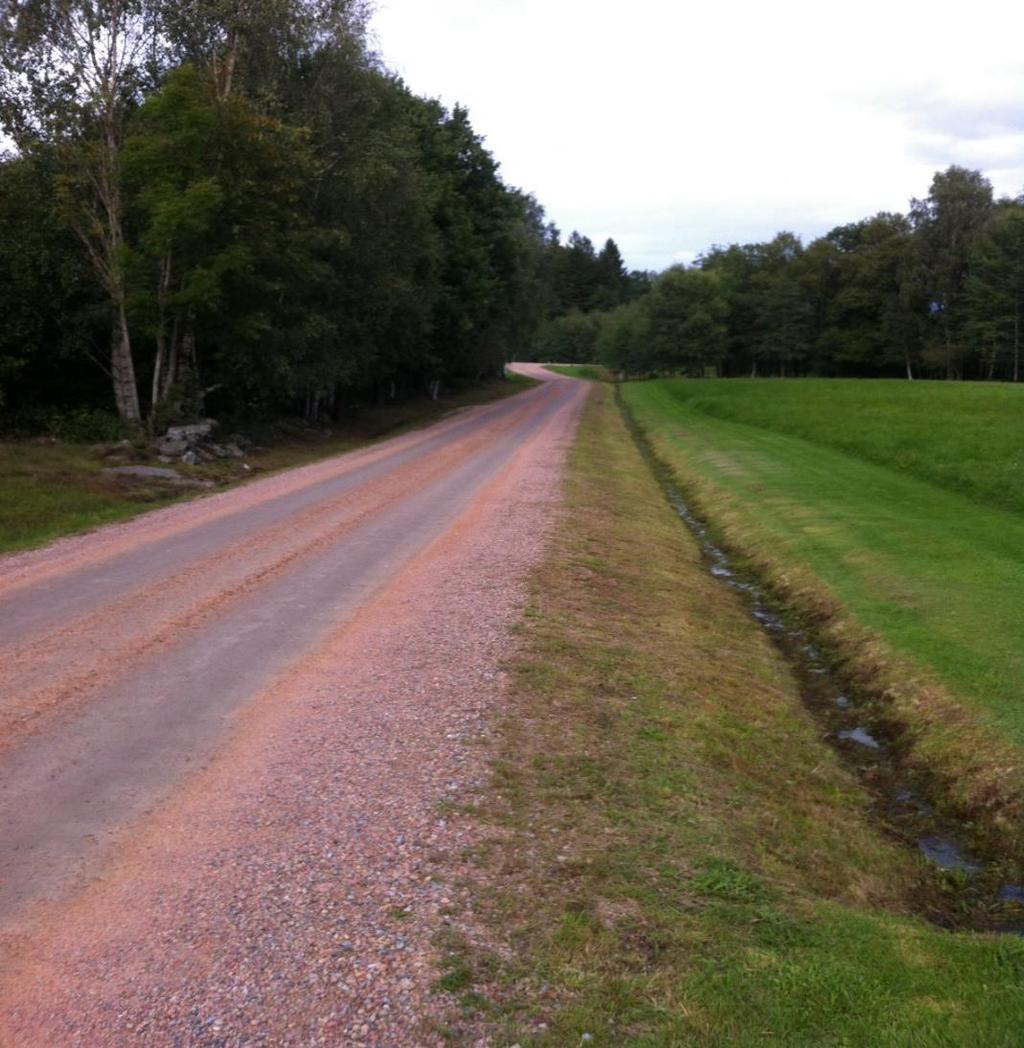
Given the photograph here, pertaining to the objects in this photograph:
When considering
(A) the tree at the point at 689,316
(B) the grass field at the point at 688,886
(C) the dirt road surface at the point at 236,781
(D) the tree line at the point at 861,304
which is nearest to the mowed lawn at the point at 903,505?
(B) the grass field at the point at 688,886

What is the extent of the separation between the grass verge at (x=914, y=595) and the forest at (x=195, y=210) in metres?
14.2

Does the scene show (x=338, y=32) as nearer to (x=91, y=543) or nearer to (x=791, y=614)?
(x=91, y=543)

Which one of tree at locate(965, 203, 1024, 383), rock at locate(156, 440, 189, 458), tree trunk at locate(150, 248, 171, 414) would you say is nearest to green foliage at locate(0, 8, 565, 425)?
tree trunk at locate(150, 248, 171, 414)

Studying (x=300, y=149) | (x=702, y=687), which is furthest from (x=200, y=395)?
(x=702, y=687)

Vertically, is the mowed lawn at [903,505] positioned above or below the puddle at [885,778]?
above

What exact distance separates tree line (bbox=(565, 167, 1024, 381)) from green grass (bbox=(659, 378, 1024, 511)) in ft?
70.8

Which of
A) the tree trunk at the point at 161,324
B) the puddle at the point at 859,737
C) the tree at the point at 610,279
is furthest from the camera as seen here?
the tree at the point at 610,279

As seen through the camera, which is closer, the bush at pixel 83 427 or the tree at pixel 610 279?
the bush at pixel 83 427

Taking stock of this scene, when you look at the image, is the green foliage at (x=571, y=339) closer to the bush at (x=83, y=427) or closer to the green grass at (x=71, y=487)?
the green grass at (x=71, y=487)

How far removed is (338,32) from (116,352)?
12.8m

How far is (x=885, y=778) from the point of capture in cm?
777

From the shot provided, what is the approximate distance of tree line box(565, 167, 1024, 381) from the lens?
72938 millimetres

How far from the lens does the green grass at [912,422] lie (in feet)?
76.6

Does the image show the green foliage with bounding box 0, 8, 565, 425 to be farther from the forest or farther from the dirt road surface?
the dirt road surface
